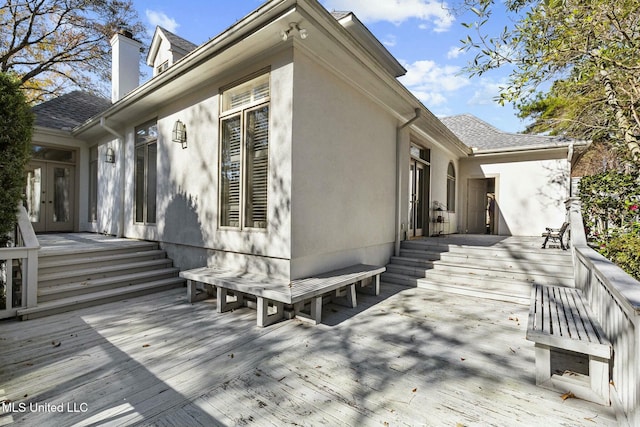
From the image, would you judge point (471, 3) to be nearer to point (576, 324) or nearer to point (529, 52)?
point (529, 52)

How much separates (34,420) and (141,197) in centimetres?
553

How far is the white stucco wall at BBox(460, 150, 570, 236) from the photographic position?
9.01m

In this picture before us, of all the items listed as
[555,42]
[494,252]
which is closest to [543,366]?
[494,252]

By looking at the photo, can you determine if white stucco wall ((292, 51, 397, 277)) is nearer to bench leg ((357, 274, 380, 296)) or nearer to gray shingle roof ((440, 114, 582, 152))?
bench leg ((357, 274, 380, 296))

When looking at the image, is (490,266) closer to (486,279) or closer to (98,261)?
(486,279)

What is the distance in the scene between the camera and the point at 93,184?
29.0 ft

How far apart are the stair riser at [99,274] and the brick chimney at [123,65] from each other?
6.05 metres

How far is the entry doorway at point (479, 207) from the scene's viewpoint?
10.9 m

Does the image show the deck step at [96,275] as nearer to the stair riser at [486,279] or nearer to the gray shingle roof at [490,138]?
the stair riser at [486,279]

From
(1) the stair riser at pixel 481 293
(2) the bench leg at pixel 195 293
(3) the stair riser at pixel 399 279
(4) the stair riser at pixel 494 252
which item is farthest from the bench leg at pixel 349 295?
(4) the stair riser at pixel 494 252

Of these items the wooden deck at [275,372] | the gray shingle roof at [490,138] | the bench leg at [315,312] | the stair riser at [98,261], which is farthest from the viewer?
the gray shingle roof at [490,138]

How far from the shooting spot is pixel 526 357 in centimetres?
282

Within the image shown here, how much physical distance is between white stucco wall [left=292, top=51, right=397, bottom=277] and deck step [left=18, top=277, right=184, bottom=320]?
9.10 ft

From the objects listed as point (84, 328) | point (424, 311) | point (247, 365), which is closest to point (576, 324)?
point (424, 311)
